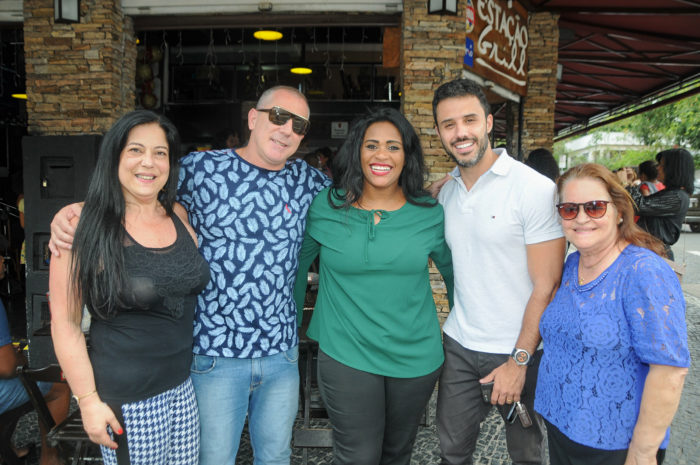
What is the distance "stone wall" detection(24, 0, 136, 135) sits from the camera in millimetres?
4898

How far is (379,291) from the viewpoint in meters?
1.97

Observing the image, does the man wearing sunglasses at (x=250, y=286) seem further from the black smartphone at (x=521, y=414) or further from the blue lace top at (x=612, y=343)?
the blue lace top at (x=612, y=343)

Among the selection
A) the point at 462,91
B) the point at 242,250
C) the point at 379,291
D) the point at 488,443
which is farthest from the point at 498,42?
the point at 242,250

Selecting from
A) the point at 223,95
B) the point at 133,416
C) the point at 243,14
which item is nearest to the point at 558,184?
the point at 133,416

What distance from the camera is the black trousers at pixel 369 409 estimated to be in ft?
6.50

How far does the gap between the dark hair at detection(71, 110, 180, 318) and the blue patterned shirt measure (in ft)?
1.02

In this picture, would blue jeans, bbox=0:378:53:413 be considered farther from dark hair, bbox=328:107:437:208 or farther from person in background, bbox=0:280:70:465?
dark hair, bbox=328:107:437:208

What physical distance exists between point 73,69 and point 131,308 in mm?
4257

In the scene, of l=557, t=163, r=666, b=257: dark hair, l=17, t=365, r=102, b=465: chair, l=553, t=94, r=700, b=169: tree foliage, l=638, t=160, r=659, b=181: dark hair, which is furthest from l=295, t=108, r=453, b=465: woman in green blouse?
l=553, t=94, r=700, b=169: tree foliage

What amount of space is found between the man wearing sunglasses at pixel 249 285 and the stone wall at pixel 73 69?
3514 millimetres

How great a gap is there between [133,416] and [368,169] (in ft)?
4.19

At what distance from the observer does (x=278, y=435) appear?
207cm

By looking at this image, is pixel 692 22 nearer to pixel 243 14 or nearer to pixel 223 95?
pixel 243 14

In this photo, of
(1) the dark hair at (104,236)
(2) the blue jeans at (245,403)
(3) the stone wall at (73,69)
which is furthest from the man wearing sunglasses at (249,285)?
(3) the stone wall at (73,69)
